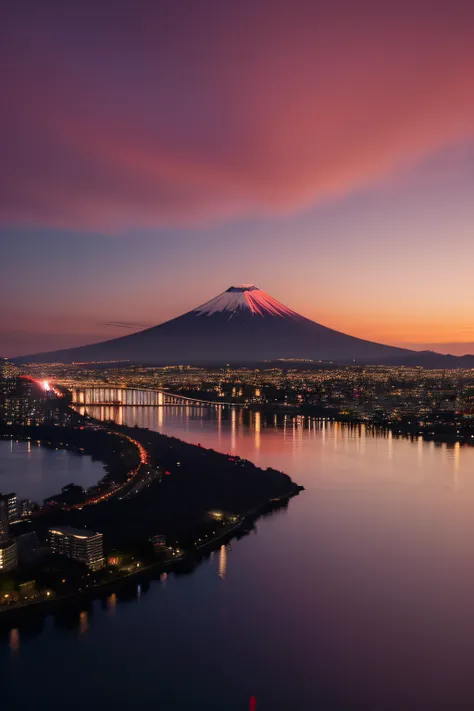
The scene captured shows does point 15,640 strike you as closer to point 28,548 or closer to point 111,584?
point 111,584

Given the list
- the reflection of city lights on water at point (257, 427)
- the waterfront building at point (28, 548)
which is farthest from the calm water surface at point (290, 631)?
the reflection of city lights on water at point (257, 427)

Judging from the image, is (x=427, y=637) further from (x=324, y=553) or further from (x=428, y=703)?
(x=324, y=553)

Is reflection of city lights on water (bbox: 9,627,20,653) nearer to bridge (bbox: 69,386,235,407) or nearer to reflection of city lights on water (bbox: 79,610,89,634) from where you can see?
reflection of city lights on water (bbox: 79,610,89,634)

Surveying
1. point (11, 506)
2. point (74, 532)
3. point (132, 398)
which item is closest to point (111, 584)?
point (74, 532)

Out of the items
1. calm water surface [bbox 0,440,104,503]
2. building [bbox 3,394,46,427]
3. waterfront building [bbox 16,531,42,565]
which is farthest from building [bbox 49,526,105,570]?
building [bbox 3,394,46,427]

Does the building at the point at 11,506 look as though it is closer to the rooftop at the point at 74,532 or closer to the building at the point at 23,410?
the rooftop at the point at 74,532
